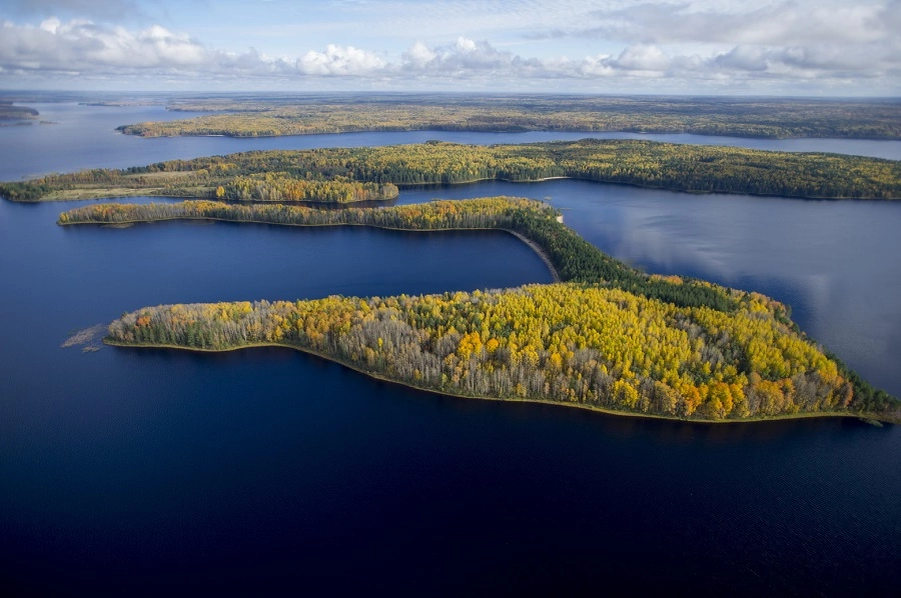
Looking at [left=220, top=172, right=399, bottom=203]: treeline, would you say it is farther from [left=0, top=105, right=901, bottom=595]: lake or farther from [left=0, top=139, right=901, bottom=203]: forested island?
[left=0, top=105, right=901, bottom=595]: lake

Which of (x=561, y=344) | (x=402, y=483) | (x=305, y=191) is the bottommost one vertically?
(x=402, y=483)

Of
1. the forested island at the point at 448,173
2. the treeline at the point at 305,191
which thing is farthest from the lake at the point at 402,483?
the forested island at the point at 448,173

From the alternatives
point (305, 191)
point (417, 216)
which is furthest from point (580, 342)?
point (305, 191)

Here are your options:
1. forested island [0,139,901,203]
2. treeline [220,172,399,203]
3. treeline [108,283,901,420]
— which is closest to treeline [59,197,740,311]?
treeline [220,172,399,203]

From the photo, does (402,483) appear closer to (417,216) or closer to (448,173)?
(417,216)

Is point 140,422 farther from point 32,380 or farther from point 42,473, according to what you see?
point 32,380

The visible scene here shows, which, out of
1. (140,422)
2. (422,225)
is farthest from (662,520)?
(422,225)
